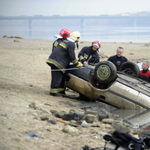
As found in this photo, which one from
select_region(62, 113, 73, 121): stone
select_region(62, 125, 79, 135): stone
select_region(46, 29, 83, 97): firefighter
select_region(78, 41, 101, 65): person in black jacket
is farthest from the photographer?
select_region(78, 41, 101, 65): person in black jacket

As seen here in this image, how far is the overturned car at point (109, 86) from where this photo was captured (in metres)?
6.88

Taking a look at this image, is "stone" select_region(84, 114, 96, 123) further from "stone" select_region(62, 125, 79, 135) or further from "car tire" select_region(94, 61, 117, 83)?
"car tire" select_region(94, 61, 117, 83)

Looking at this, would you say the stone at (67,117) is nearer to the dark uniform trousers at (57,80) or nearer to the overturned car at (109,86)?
the overturned car at (109,86)

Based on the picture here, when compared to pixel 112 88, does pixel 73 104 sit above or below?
below

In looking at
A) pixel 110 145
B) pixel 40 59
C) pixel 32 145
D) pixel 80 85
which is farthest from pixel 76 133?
pixel 40 59

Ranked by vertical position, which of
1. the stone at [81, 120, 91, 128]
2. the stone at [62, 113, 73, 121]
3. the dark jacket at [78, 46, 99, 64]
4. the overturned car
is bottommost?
the stone at [81, 120, 91, 128]

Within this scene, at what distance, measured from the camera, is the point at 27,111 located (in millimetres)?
5664

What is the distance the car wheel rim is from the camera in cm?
695

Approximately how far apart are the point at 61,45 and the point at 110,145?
14.7 ft

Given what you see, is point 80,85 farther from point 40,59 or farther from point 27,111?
point 40,59

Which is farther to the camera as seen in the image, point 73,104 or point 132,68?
point 132,68

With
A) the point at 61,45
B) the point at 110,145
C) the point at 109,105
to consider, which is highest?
the point at 61,45

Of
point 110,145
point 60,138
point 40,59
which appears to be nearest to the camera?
point 110,145

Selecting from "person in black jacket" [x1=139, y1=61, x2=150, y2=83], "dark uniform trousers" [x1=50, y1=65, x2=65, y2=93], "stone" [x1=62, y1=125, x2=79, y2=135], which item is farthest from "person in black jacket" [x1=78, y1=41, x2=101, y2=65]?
"stone" [x1=62, y1=125, x2=79, y2=135]
